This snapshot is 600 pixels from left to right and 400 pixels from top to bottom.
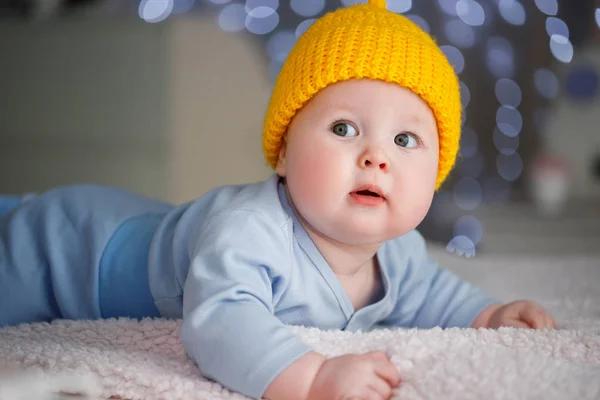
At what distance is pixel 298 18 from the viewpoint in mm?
3004

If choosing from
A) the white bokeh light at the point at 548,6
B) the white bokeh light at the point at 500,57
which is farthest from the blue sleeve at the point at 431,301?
the white bokeh light at the point at 500,57

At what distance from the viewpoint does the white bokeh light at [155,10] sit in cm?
278

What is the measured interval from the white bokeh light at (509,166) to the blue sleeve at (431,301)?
6.67ft

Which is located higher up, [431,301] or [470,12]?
[470,12]

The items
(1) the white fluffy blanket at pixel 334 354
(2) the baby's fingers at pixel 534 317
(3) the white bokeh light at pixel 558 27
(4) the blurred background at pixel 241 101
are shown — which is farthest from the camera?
(3) the white bokeh light at pixel 558 27

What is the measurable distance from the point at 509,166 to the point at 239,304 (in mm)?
2506

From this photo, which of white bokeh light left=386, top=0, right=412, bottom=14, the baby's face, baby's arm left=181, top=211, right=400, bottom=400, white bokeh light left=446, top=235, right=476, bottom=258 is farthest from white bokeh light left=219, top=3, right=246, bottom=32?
baby's arm left=181, top=211, right=400, bottom=400

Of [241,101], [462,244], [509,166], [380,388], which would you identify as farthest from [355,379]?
[509,166]

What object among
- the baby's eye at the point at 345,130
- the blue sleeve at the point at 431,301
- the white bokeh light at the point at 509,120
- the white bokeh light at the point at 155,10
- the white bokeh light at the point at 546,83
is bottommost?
the white bokeh light at the point at 509,120

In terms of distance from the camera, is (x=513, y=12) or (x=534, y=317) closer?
(x=534, y=317)

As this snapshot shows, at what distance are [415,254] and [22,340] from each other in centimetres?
59

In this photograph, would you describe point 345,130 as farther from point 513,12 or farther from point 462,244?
point 513,12

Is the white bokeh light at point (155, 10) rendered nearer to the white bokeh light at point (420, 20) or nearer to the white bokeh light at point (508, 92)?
the white bokeh light at point (420, 20)

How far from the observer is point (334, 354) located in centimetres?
78
